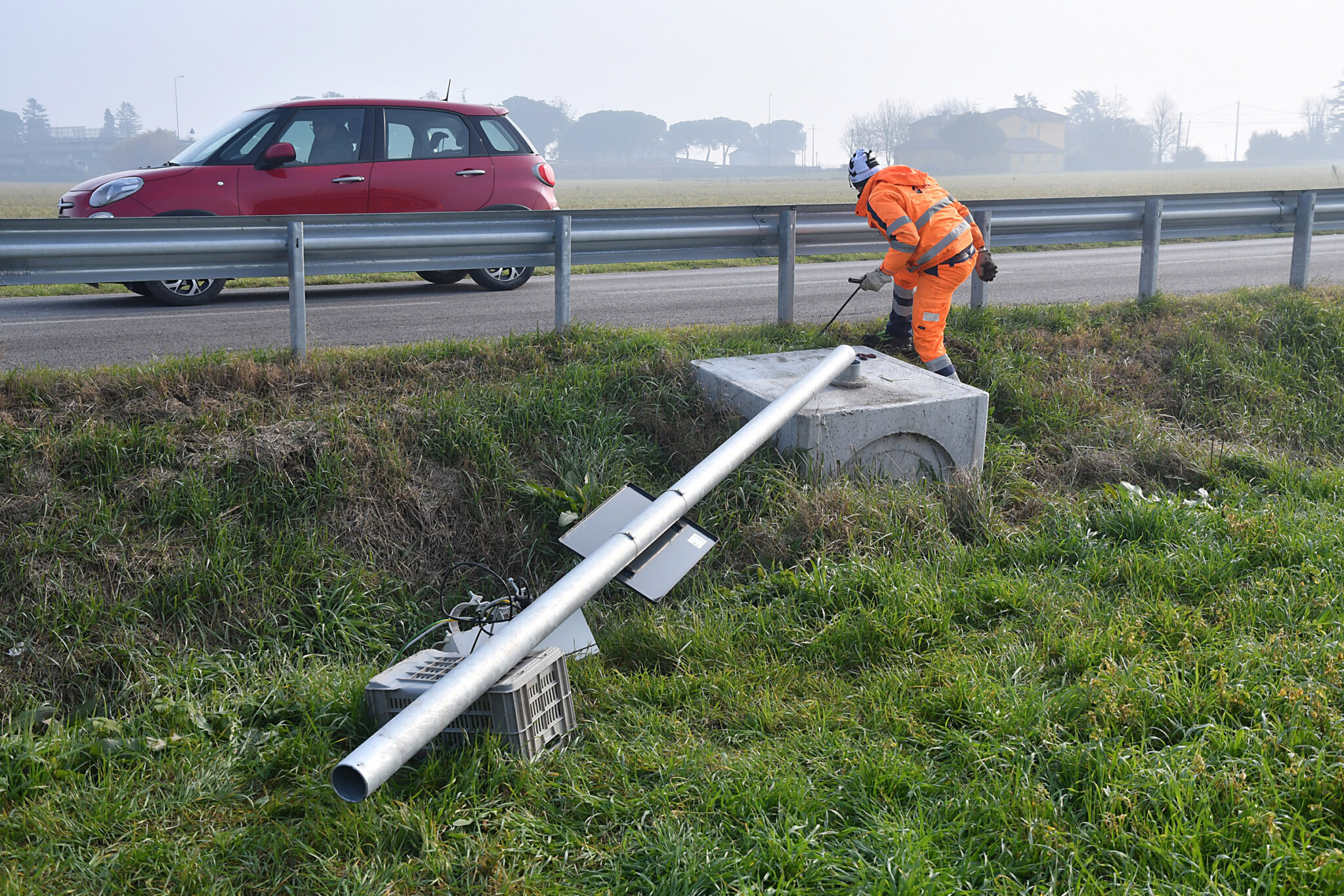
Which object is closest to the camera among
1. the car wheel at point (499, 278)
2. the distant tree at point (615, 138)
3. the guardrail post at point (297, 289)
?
the guardrail post at point (297, 289)

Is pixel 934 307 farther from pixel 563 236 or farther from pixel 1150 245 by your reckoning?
pixel 1150 245

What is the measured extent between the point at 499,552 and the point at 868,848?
2.82m

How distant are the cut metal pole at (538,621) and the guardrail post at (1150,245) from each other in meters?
4.40

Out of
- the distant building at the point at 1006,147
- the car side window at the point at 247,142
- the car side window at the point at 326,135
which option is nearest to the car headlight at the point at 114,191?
the car side window at the point at 247,142

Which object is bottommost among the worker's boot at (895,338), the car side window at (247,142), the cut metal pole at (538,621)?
the cut metal pole at (538,621)

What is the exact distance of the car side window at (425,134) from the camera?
10133mm

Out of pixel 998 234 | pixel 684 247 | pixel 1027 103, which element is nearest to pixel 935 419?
pixel 684 247

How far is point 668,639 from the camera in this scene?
4078mm

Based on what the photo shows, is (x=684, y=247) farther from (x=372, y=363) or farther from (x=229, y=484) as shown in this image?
(x=229, y=484)

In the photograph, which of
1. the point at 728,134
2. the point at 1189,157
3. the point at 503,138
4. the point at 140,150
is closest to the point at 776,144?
the point at 728,134

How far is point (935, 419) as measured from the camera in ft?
18.5

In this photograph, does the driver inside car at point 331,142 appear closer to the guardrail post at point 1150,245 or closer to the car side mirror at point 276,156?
the car side mirror at point 276,156

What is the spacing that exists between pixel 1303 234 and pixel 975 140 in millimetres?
131195

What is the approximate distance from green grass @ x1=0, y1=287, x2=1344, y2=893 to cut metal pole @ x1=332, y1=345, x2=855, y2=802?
0.21 m
